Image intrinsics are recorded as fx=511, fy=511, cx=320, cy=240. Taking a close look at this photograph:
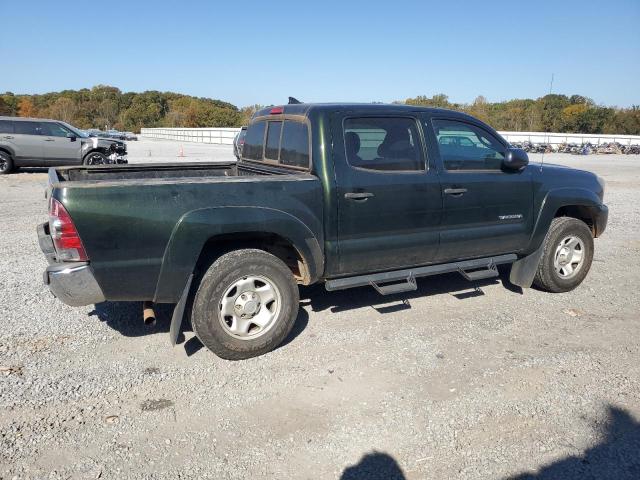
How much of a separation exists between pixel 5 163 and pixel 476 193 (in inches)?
633

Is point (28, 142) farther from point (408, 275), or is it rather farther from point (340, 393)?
point (340, 393)

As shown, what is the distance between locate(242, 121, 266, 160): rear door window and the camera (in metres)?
5.28

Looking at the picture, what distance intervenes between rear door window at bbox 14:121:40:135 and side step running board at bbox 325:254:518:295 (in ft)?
50.4

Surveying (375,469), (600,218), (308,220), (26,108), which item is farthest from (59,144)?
(26,108)

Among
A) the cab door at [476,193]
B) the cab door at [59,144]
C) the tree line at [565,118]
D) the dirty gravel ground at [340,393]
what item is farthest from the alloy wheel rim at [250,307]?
the tree line at [565,118]

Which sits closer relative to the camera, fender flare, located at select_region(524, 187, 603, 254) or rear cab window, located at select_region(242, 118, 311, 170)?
rear cab window, located at select_region(242, 118, 311, 170)

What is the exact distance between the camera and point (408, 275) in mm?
4676

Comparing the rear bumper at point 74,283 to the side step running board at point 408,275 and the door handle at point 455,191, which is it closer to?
the side step running board at point 408,275

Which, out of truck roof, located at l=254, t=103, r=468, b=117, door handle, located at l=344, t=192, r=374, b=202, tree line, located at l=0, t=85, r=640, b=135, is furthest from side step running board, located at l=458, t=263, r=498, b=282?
tree line, located at l=0, t=85, r=640, b=135

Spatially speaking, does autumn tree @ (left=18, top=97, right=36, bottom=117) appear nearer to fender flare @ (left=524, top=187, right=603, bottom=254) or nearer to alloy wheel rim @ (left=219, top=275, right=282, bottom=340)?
alloy wheel rim @ (left=219, top=275, right=282, bottom=340)

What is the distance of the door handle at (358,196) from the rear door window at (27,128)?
1544cm

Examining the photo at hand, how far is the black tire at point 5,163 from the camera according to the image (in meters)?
16.0

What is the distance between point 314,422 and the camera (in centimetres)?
321

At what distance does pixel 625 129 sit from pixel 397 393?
61.3 metres
